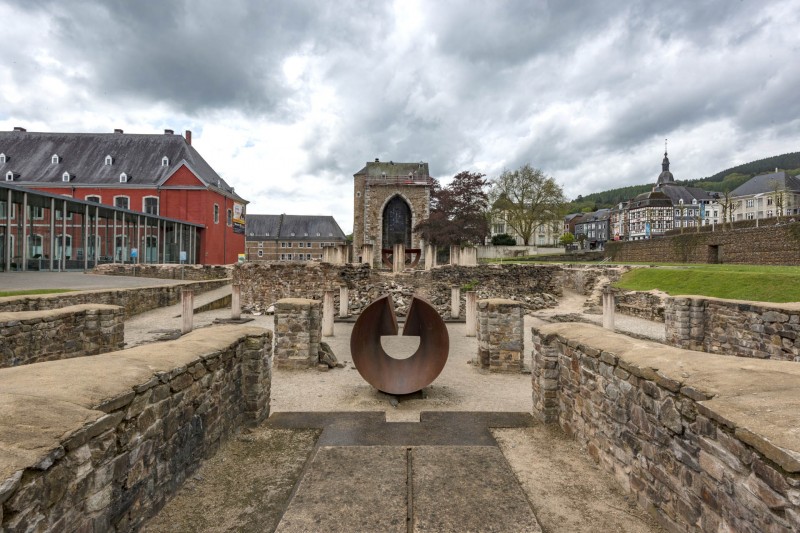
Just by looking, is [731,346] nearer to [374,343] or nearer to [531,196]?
[374,343]

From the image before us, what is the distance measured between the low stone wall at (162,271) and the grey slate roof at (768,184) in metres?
76.7

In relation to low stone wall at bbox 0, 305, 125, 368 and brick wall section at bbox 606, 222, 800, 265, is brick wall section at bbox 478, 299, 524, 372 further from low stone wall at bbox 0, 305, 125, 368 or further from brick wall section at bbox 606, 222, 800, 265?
brick wall section at bbox 606, 222, 800, 265

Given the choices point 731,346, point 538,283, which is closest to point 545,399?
point 731,346

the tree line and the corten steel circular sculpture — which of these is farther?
the tree line

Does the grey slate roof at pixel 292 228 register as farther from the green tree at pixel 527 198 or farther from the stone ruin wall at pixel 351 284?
the stone ruin wall at pixel 351 284

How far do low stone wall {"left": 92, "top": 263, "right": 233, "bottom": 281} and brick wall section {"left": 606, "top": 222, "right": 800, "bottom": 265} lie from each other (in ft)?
111

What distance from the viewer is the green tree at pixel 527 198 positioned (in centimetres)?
4553

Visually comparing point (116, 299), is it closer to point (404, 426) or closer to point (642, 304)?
point (404, 426)

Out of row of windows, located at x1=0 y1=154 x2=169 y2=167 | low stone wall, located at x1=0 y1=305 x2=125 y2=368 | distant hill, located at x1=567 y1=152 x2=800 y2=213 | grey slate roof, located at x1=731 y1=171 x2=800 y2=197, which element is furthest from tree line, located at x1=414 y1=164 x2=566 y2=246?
distant hill, located at x1=567 y1=152 x2=800 y2=213

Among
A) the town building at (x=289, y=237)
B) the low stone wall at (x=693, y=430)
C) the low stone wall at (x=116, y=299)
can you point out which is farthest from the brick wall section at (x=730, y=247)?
the town building at (x=289, y=237)

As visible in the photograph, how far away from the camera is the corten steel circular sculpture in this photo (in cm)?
706

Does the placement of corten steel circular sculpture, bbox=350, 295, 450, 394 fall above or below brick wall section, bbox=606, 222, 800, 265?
below

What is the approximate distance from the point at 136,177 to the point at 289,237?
30.8 meters

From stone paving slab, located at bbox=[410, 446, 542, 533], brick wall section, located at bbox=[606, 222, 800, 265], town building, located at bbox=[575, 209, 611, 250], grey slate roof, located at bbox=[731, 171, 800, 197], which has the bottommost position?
stone paving slab, located at bbox=[410, 446, 542, 533]
